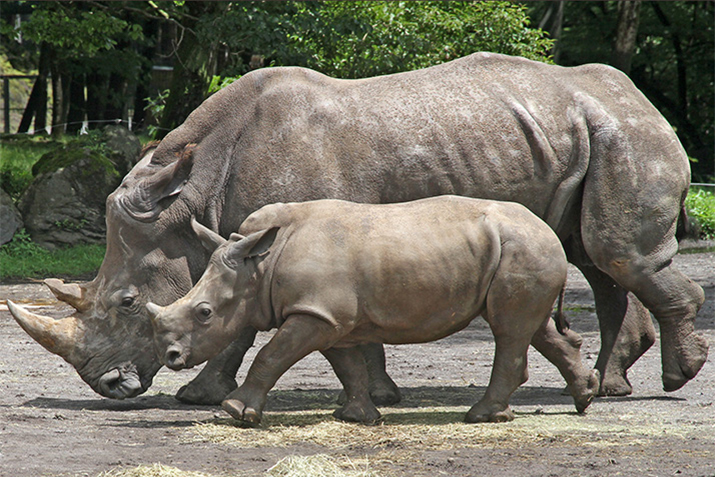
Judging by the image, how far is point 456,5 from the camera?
16828 millimetres

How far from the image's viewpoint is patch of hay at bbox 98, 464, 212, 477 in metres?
4.66

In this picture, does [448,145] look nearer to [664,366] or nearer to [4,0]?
[664,366]

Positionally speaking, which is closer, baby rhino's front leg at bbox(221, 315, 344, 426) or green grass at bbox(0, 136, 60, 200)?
baby rhino's front leg at bbox(221, 315, 344, 426)

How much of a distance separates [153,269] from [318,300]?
1466mm

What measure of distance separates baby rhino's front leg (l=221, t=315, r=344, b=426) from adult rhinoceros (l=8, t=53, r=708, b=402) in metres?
1.07

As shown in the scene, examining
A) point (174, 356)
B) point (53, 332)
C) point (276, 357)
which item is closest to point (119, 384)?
point (53, 332)

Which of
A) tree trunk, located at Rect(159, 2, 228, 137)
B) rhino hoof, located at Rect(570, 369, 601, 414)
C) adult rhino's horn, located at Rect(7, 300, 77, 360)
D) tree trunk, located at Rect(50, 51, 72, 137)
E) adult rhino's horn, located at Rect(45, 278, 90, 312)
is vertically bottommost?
tree trunk, located at Rect(50, 51, 72, 137)

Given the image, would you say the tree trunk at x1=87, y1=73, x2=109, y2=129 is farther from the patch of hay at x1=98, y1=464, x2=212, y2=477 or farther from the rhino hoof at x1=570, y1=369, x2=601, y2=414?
the patch of hay at x1=98, y1=464, x2=212, y2=477

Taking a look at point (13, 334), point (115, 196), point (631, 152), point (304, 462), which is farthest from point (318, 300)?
point (13, 334)

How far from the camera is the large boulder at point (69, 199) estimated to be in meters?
15.2

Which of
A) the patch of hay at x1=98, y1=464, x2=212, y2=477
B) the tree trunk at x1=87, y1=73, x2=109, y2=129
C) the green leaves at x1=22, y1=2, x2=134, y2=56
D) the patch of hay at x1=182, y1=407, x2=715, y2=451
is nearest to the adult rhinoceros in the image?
the patch of hay at x1=182, y1=407, x2=715, y2=451

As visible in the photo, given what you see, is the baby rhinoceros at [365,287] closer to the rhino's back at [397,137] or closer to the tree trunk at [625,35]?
the rhino's back at [397,137]

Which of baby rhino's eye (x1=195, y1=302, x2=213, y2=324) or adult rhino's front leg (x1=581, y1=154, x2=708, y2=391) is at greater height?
adult rhino's front leg (x1=581, y1=154, x2=708, y2=391)

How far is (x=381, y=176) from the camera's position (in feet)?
21.7
